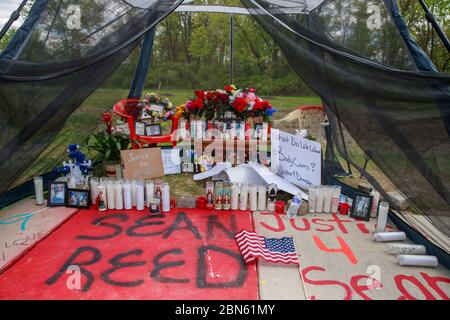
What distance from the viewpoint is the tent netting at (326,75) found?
7.64 feet

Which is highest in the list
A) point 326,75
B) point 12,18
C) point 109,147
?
point 12,18

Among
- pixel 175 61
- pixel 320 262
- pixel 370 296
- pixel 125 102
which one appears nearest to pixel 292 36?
pixel 320 262

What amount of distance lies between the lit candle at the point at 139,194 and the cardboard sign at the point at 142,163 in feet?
1.81

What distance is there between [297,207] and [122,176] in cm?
205

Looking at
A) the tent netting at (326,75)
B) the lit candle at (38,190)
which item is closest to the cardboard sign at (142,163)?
the lit candle at (38,190)

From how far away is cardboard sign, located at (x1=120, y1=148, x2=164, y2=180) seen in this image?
377 centimetres

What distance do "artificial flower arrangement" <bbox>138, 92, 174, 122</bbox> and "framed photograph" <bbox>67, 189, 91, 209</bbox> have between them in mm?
1875

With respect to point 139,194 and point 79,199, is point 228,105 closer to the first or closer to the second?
point 139,194

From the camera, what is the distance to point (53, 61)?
2623 millimetres

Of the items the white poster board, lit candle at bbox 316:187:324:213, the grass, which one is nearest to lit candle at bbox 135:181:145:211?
the grass

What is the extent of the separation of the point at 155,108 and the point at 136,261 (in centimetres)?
294

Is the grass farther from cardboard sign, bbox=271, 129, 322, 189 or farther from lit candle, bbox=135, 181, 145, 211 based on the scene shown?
cardboard sign, bbox=271, 129, 322, 189

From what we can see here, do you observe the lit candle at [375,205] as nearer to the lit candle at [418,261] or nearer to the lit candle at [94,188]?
the lit candle at [418,261]

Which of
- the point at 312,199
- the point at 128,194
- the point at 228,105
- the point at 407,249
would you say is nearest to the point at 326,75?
the point at 312,199
